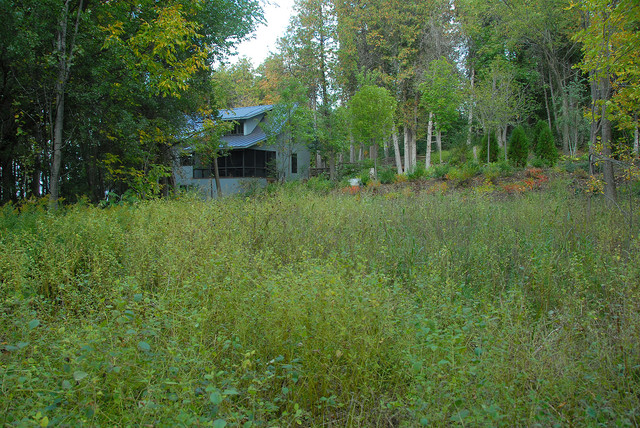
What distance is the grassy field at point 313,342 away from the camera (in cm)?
199

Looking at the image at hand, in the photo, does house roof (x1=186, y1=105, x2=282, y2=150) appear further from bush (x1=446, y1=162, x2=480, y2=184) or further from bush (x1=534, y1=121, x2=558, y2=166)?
bush (x1=534, y1=121, x2=558, y2=166)

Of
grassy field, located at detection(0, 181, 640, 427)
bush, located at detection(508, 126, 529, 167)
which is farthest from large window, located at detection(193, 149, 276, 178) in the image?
grassy field, located at detection(0, 181, 640, 427)

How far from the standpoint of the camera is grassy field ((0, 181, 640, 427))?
199 centimetres

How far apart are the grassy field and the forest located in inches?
0.9

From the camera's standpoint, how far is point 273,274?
360cm

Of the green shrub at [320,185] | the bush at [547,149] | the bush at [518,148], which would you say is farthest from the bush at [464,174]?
the green shrub at [320,185]

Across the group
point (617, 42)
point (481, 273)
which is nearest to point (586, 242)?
point (481, 273)

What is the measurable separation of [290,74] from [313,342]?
2824 cm

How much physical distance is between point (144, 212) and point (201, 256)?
9.51 ft

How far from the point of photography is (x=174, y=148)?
1443 cm

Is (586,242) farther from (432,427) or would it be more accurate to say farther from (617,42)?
(432,427)

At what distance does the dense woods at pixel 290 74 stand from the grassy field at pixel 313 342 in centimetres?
244

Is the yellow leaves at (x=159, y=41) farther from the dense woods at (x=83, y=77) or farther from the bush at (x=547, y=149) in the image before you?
the bush at (x=547, y=149)

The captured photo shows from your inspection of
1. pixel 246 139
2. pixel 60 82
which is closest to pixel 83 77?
pixel 60 82
